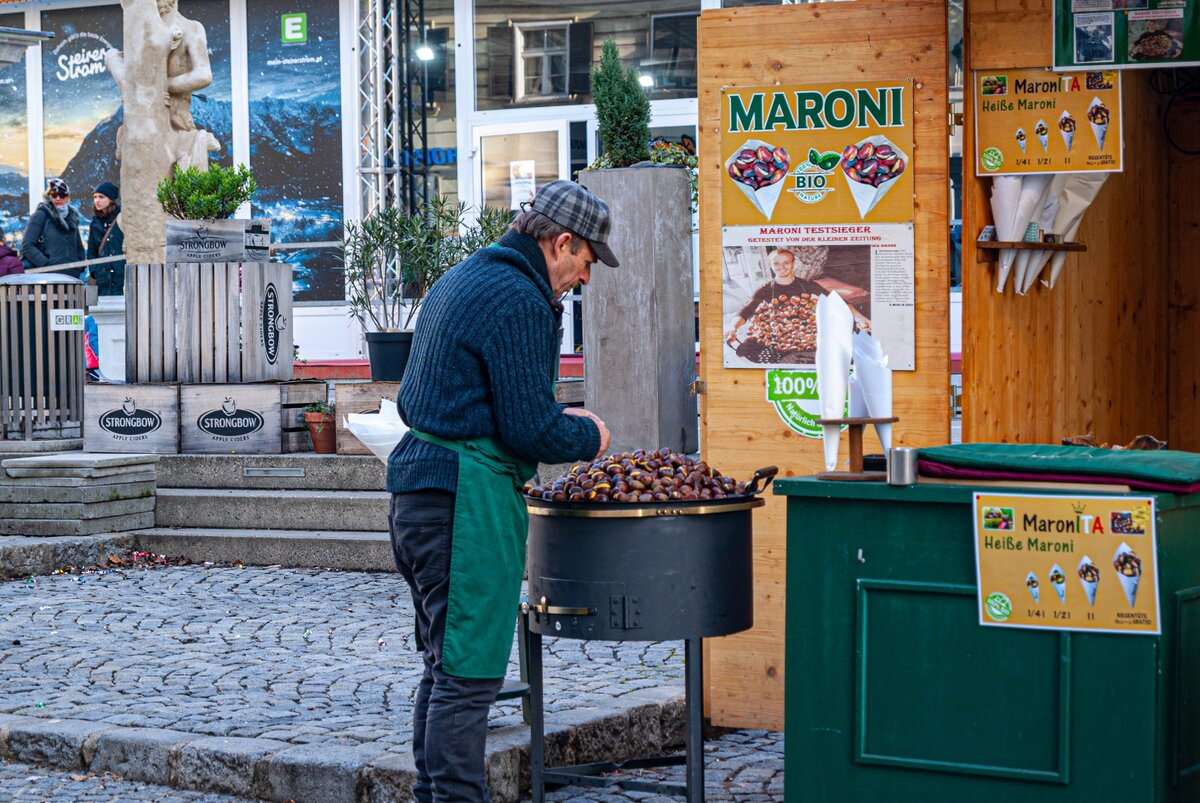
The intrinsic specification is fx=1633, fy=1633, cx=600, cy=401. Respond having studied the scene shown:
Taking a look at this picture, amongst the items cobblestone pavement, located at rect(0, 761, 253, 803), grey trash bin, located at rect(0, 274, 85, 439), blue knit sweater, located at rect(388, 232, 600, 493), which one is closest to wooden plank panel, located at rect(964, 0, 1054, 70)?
blue knit sweater, located at rect(388, 232, 600, 493)

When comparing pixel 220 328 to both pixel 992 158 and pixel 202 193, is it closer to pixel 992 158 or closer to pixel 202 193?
pixel 202 193

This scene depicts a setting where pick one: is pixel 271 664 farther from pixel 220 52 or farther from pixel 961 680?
pixel 220 52

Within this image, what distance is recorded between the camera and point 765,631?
598 centimetres

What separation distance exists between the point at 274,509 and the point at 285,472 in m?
0.31

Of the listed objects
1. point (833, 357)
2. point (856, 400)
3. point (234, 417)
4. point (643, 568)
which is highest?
point (833, 357)

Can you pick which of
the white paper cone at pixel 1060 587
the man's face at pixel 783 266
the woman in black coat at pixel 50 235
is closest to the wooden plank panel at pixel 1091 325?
the man's face at pixel 783 266

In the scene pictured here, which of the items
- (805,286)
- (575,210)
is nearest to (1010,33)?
(805,286)

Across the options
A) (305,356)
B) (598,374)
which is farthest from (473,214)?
(598,374)

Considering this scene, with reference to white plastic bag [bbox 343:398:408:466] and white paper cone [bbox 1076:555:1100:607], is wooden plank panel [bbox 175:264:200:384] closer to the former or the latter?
white plastic bag [bbox 343:398:408:466]

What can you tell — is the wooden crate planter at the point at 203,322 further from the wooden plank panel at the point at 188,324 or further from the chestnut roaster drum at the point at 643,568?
the chestnut roaster drum at the point at 643,568

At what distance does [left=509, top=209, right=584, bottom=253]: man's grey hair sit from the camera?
455 cm

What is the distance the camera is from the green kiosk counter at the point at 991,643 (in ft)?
12.2

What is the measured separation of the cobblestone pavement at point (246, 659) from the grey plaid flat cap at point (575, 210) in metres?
1.92

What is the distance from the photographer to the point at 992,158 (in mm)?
5516
